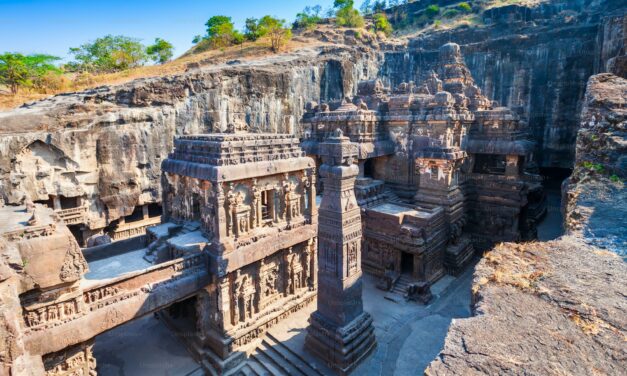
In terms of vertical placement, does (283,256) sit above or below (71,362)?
above

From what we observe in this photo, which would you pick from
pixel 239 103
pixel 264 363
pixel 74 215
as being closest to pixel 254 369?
pixel 264 363

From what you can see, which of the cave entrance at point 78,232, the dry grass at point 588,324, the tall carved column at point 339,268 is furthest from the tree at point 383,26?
the dry grass at point 588,324

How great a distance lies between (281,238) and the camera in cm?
1123

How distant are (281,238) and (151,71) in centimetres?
2085

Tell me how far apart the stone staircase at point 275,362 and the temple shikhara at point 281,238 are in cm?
5

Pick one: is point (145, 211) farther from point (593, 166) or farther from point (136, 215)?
point (593, 166)

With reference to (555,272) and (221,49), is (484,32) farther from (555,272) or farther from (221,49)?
(555,272)

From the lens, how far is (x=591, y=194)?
579 centimetres

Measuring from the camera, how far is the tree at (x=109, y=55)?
36031 mm

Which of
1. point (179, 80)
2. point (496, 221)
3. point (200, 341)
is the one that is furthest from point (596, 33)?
point (200, 341)

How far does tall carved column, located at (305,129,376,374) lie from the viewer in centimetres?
864

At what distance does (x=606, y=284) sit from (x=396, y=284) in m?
11.1

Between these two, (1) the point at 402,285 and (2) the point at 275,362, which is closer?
(2) the point at 275,362

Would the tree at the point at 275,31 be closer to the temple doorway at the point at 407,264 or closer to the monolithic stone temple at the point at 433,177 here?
the monolithic stone temple at the point at 433,177
